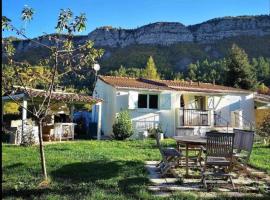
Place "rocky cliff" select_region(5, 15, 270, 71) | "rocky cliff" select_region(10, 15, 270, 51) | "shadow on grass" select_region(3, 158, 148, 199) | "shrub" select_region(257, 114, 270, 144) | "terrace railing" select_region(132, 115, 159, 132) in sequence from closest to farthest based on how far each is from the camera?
1. "shadow on grass" select_region(3, 158, 148, 199)
2. "shrub" select_region(257, 114, 270, 144)
3. "terrace railing" select_region(132, 115, 159, 132)
4. "rocky cliff" select_region(5, 15, 270, 71)
5. "rocky cliff" select_region(10, 15, 270, 51)

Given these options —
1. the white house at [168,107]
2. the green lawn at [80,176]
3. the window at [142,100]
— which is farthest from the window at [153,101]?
the green lawn at [80,176]

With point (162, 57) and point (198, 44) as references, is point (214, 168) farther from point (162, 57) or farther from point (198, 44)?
point (198, 44)

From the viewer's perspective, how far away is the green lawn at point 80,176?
23.5ft

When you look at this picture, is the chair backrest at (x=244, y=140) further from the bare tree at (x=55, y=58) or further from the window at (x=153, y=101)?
the window at (x=153, y=101)

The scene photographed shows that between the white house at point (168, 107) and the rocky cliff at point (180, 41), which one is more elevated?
the rocky cliff at point (180, 41)

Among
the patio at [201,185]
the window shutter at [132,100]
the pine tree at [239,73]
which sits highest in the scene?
the pine tree at [239,73]

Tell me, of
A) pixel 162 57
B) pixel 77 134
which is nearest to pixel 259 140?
pixel 77 134

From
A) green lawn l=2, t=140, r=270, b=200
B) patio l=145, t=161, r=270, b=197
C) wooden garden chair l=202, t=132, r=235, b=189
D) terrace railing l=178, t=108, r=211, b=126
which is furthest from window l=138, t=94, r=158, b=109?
wooden garden chair l=202, t=132, r=235, b=189

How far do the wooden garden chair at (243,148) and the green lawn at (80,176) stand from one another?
1.43 m

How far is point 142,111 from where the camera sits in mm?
24344

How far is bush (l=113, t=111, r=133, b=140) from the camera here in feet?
70.4

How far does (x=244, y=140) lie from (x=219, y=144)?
179 centimetres

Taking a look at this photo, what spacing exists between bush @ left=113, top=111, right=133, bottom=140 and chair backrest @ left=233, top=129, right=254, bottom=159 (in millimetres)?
11434

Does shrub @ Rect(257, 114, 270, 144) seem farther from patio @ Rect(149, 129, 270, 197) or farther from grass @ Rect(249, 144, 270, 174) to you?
patio @ Rect(149, 129, 270, 197)
